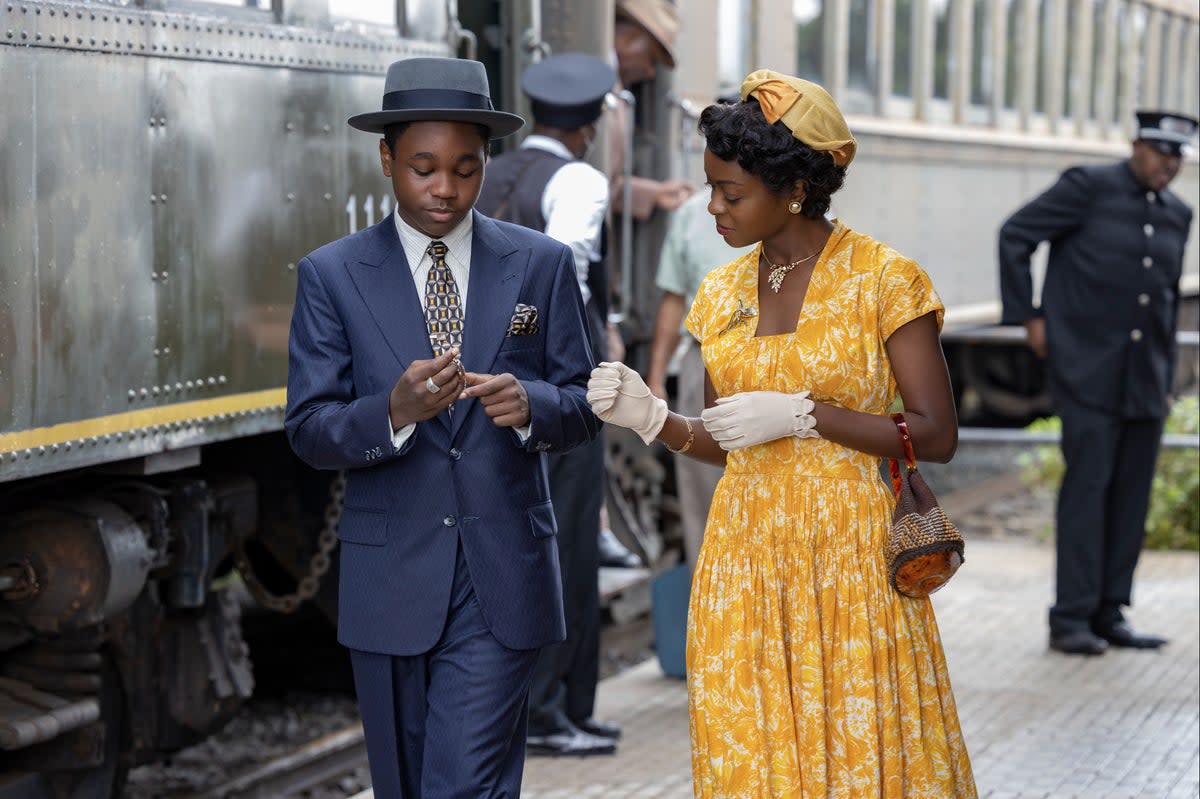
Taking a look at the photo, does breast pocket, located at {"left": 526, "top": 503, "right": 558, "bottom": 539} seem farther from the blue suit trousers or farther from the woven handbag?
the woven handbag

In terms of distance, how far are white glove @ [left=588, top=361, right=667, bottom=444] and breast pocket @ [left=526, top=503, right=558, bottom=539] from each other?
0.24 m

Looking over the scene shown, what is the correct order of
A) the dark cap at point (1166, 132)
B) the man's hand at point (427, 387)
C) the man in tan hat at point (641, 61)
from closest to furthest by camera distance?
1. the man's hand at point (427, 387)
2. the dark cap at point (1166, 132)
3. the man in tan hat at point (641, 61)

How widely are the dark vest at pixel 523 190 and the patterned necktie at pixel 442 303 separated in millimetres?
1832

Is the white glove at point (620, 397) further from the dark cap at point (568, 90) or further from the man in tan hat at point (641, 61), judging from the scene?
the man in tan hat at point (641, 61)

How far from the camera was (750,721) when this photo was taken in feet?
11.1

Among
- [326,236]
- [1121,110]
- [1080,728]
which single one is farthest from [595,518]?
[1121,110]

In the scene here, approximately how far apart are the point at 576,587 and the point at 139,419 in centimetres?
144

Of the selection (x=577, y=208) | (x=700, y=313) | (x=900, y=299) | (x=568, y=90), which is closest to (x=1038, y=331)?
(x=568, y=90)

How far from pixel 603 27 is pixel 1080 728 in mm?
2909

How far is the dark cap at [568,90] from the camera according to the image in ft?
18.3

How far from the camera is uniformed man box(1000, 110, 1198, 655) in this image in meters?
7.13

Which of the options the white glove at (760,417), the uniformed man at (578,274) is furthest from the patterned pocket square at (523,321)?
the uniformed man at (578,274)

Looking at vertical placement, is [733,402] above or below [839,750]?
above

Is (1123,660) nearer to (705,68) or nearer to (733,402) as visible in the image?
(705,68)
